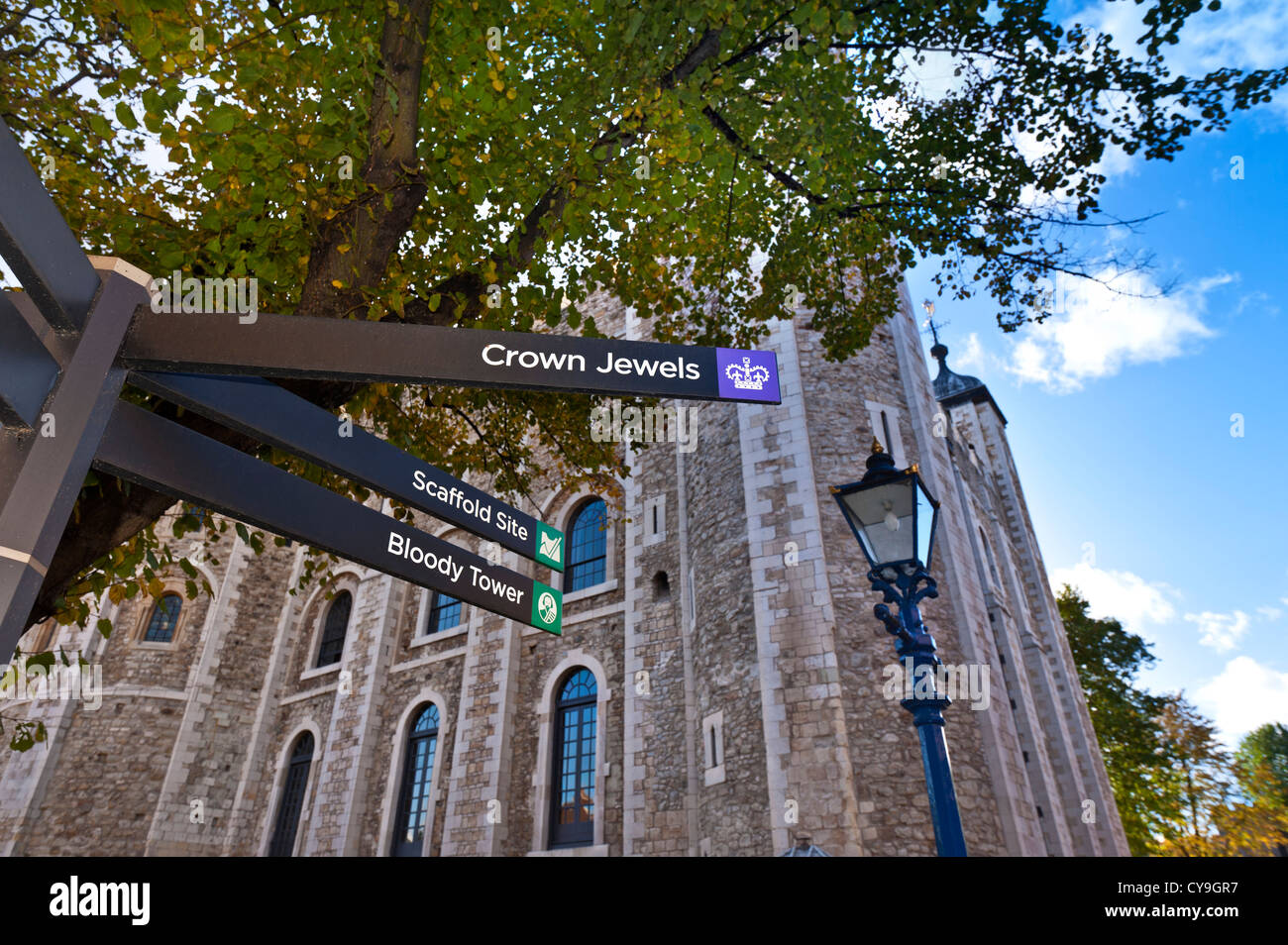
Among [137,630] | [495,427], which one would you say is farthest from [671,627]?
[137,630]

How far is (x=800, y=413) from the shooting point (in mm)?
12352

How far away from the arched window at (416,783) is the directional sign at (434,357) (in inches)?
568

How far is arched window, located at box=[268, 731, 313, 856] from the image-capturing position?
1742 cm

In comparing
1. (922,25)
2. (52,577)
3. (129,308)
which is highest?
(922,25)

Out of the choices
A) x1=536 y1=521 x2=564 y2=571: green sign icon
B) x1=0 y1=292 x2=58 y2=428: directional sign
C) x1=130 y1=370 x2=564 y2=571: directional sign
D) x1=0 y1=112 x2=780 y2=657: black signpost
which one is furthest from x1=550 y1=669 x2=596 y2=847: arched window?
x1=0 y1=292 x2=58 y2=428: directional sign

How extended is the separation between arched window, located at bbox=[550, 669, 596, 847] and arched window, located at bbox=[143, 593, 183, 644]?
12.6 metres

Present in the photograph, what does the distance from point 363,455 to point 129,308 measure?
997mm

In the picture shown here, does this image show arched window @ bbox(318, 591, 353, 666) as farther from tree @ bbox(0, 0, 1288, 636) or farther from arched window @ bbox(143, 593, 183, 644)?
tree @ bbox(0, 0, 1288, 636)

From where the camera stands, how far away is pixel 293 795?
18016 millimetres

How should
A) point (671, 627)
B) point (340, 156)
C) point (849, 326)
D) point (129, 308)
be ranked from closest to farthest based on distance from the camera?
point (129, 308) < point (340, 156) < point (849, 326) < point (671, 627)

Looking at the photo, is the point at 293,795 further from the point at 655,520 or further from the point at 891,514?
the point at 891,514

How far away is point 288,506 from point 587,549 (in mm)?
13383
